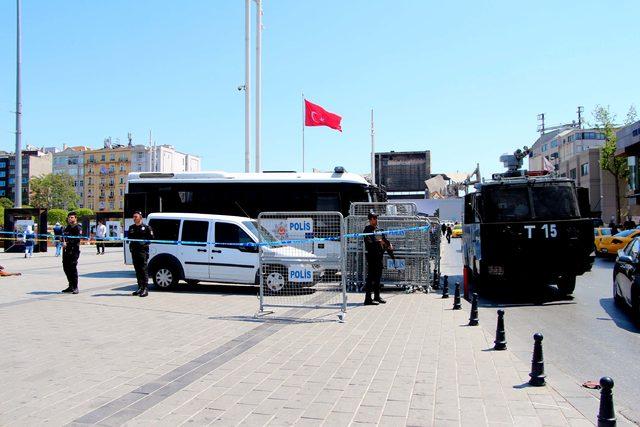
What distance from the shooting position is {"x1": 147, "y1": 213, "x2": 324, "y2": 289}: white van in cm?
1360

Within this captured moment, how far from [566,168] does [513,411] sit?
80.8 metres

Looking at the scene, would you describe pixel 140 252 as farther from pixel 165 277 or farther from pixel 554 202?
pixel 554 202

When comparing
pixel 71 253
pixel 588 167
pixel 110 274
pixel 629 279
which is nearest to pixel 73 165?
pixel 588 167

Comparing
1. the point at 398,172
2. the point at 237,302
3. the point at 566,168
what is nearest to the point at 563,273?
the point at 237,302

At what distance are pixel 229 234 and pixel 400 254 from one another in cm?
440

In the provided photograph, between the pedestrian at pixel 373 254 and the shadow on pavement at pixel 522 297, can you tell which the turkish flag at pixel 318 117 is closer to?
the shadow on pavement at pixel 522 297

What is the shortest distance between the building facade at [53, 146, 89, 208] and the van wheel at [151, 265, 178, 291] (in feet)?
455

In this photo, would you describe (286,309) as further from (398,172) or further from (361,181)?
(398,172)

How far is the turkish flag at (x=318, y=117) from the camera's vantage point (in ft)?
94.1

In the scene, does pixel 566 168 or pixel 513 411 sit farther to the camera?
pixel 566 168

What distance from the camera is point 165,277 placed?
14211 millimetres

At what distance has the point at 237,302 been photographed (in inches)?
482

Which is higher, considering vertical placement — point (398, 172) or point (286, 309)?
point (398, 172)

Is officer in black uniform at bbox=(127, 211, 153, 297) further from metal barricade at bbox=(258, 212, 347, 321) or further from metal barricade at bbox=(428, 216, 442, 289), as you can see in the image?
metal barricade at bbox=(428, 216, 442, 289)
